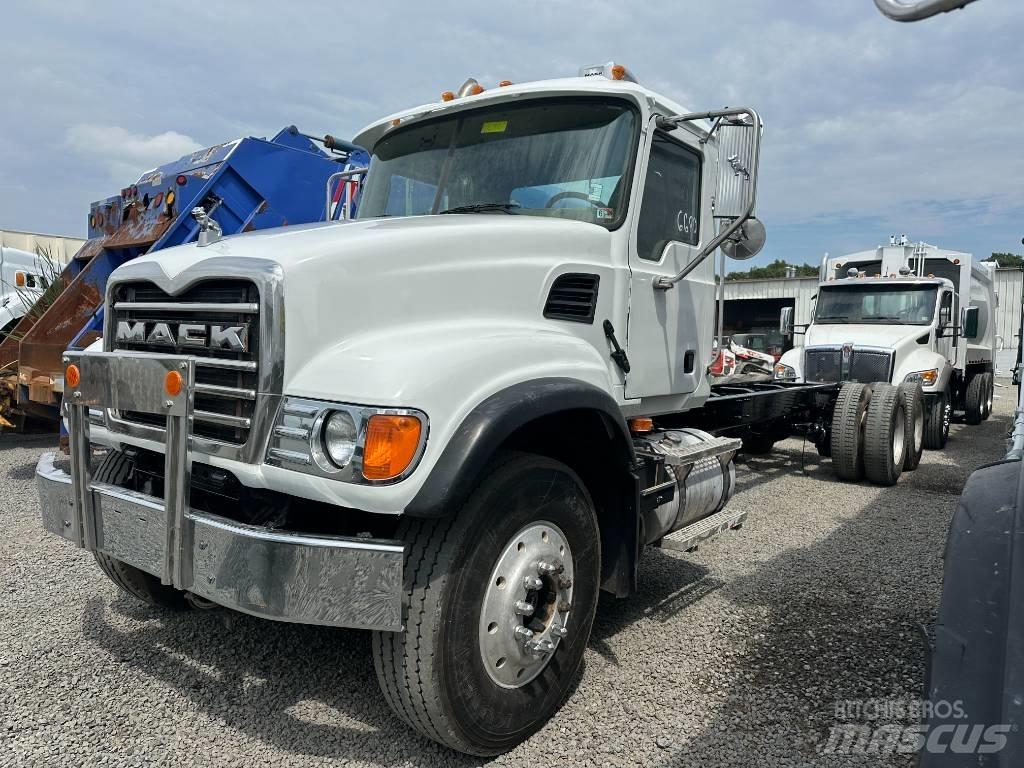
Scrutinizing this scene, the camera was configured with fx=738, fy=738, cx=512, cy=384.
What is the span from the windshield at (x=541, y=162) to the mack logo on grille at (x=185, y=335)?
143 centimetres

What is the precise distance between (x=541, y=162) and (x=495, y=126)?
35 centimetres

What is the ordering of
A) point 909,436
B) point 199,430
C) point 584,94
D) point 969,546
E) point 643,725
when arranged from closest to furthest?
1. point 969,546
2. point 199,430
3. point 643,725
4. point 584,94
5. point 909,436

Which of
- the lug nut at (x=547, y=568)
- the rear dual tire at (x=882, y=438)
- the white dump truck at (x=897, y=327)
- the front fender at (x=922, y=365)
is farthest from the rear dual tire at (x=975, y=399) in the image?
the lug nut at (x=547, y=568)

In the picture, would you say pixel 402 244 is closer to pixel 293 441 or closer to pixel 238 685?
pixel 293 441

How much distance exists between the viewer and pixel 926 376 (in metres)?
9.88

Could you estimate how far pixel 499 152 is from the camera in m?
3.56

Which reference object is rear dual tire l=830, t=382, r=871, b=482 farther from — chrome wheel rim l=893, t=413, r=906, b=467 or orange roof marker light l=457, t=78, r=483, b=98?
orange roof marker light l=457, t=78, r=483, b=98

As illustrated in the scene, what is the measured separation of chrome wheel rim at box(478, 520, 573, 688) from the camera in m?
2.54

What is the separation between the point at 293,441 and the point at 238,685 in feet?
4.63

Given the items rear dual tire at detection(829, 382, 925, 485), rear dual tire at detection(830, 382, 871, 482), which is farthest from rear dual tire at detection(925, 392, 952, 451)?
rear dual tire at detection(830, 382, 871, 482)

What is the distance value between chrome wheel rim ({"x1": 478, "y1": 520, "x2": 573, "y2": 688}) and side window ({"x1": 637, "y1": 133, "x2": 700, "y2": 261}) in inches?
61.9

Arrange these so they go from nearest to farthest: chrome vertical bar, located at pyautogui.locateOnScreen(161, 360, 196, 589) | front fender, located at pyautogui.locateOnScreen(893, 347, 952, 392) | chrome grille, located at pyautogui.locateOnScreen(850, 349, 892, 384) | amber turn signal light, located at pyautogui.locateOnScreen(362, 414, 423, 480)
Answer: amber turn signal light, located at pyautogui.locateOnScreen(362, 414, 423, 480) < chrome vertical bar, located at pyautogui.locateOnScreen(161, 360, 196, 589) < chrome grille, located at pyautogui.locateOnScreen(850, 349, 892, 384) < front fender, located at pyautogui.locateOnScreen(893, 347, 952, 392)

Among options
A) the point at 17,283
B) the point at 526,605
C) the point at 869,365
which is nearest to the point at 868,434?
the point at 869,365

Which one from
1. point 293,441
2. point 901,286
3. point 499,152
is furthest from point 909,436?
point 293,441
